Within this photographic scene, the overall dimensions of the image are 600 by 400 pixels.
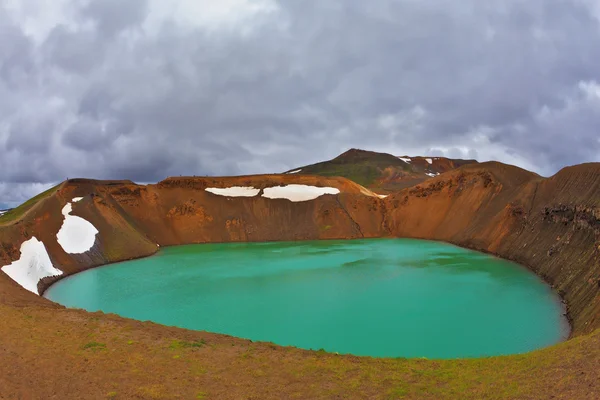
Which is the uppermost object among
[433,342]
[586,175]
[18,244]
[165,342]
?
[586,175]

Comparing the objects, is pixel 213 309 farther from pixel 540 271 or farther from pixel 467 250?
pixel 467 250

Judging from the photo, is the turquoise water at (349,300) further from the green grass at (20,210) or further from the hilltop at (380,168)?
the hilltop at (380,168)

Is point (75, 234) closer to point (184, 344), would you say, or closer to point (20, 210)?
point (20, 210)

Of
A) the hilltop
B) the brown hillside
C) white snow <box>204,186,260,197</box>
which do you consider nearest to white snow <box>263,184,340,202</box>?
the brown hillside

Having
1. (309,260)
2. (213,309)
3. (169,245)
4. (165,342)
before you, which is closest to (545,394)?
(165,342)

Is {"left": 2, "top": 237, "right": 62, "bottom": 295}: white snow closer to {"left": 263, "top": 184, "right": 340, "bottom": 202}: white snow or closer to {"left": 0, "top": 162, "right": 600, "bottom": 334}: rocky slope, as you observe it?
{"left": 0, "top": 162, "right": 600, "bottom": 334}: rocky slope
